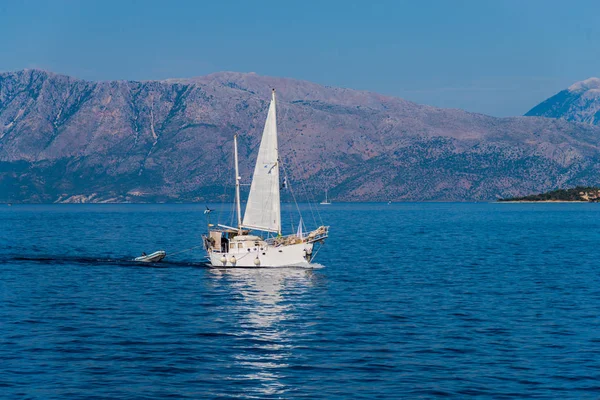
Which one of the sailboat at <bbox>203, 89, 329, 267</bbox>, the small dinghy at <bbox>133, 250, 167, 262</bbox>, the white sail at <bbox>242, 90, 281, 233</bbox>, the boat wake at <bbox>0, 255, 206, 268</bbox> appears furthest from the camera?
the small dinghy at <bbox>133, 250, 167, 262</bbox>

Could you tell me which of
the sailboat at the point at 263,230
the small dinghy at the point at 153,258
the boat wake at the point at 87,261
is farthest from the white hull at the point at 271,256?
the small dinghy at the point at 153,258

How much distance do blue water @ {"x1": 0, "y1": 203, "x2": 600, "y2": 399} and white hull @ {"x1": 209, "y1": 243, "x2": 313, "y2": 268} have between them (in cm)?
159

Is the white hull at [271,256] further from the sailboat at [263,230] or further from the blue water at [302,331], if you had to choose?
the blue water at [302,331]

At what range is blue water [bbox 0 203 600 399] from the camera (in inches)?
1272

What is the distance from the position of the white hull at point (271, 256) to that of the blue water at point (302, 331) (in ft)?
5.23

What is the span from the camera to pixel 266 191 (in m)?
76.1

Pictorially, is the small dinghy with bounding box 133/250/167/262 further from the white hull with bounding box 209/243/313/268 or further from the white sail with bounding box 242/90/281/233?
the white sail with bounding box 242/90/281/233

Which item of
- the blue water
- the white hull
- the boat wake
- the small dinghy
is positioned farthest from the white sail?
the small dinghy

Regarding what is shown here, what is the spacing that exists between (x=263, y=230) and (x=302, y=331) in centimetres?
3277

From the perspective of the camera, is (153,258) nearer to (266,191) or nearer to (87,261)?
(87,261)

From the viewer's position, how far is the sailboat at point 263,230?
2958 inches

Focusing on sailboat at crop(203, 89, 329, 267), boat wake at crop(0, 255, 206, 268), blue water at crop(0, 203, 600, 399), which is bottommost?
blue water at crop(0, 203, 600, 399)

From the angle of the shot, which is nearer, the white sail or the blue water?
the blue water

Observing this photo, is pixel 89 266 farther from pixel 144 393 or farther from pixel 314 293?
pixel 144 393
